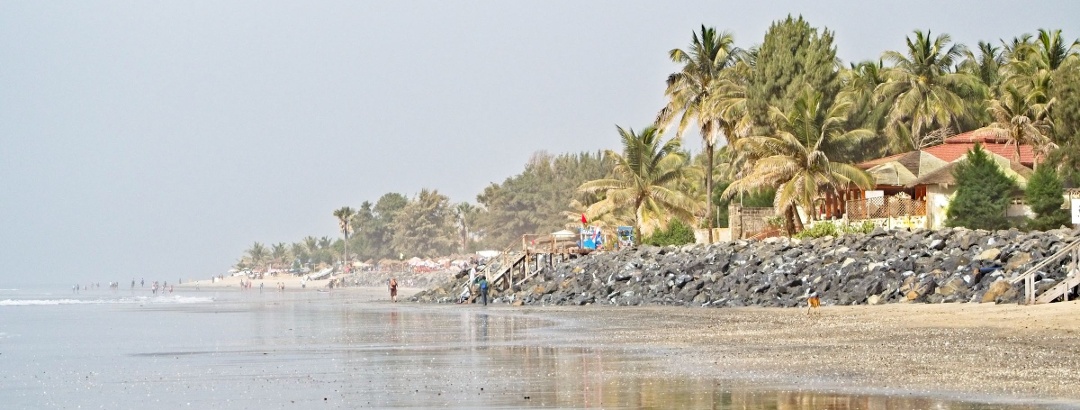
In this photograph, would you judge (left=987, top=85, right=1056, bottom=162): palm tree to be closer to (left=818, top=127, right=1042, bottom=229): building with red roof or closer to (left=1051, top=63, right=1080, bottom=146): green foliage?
(left=818, top=127, right=1042, bottom=229): building with red roof

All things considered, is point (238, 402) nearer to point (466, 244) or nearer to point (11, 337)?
point (11, 337)

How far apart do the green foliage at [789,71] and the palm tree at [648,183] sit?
563 centimetres

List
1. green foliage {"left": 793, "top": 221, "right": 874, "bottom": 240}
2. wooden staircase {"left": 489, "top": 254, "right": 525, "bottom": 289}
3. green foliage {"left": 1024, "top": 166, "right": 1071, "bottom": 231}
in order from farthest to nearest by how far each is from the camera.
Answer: wooden staircase {"left": 489, "top": 254, "right": 525, "bottom": 289}
green foliage {"left": 793, "top": 221, "right": 874, "bottom": 240}
green foliage {"left": 1024, "top": 166, "right": 1071, "bottom": 231}

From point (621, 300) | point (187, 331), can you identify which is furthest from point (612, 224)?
point (187, 331)

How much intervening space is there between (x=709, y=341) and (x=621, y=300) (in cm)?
2155

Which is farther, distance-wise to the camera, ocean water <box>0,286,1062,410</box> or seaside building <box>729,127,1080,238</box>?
seaside building <box>729,127,1080,238</box>

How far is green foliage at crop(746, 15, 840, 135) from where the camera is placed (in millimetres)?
60250

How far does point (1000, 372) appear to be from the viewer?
15414 millimetres

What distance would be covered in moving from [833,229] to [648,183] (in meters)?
16.4

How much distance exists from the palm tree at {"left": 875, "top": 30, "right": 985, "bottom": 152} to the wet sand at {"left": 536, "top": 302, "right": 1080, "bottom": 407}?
1328 inches

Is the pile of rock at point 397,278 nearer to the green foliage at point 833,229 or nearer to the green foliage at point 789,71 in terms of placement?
the green foliage at point 789,71

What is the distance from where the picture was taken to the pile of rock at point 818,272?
3391 centimetres

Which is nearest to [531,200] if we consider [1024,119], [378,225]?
[378,225]

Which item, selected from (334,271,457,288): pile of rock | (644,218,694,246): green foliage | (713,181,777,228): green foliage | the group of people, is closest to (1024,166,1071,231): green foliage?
(713,181,777,228): green foliage
